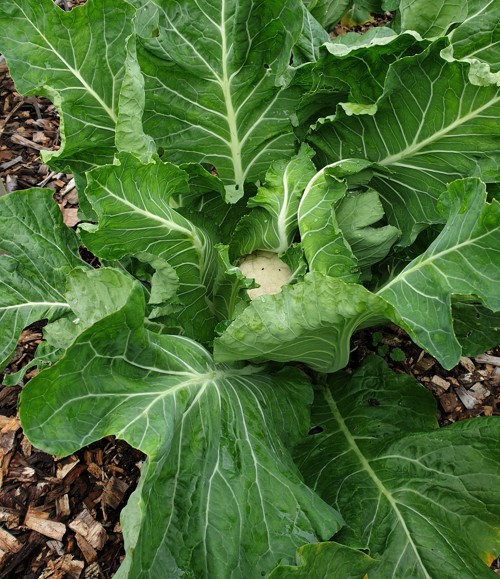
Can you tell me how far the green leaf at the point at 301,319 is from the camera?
4.57ft

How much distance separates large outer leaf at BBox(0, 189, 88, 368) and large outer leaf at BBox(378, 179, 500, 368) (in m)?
1.13

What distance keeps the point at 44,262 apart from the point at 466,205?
1.36 metres

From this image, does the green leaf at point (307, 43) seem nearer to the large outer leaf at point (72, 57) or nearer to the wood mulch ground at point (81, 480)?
the large outer leaf at point (72, 57)

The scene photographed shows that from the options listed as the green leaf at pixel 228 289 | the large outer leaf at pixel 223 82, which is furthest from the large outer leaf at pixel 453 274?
the large outer leaf at pixel 223 82

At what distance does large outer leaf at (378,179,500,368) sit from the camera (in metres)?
1.47

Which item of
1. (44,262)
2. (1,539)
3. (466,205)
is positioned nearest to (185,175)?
(44,262)

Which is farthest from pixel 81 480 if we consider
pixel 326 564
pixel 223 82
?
pixel 223 82

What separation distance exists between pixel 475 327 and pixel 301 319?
1032mm

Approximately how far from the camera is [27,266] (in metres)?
2.08

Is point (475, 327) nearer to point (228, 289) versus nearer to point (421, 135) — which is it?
point (421, 135)

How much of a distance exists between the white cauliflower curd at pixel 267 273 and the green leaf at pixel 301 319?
0.37 meters

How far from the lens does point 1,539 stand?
213 centimetres

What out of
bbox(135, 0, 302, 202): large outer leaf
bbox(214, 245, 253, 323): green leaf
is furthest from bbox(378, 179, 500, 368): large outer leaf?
bbox(135, 0, 302, 202): large outer leaf

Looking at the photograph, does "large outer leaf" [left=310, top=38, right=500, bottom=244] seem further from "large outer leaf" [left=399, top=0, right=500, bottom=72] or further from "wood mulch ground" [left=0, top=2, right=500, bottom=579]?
"wood mulch ground" [left=0, top=2, right=500, bottom=579]
